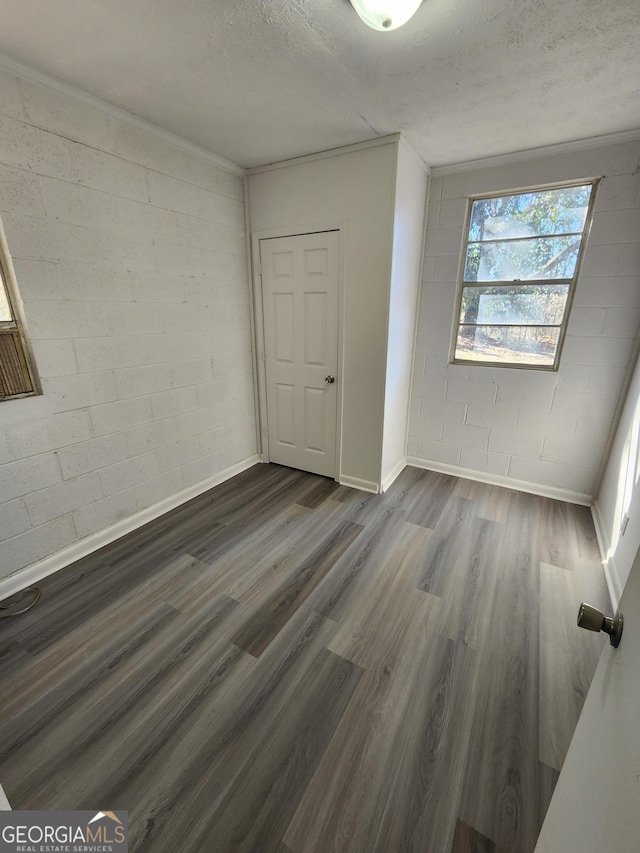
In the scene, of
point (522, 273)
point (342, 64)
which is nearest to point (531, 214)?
point (522, 273)

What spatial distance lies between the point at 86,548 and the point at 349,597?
168 cm

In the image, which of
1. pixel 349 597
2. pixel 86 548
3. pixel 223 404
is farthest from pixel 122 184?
pixel 349 597

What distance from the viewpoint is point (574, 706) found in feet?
4.63

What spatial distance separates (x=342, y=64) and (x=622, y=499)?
9.08ft

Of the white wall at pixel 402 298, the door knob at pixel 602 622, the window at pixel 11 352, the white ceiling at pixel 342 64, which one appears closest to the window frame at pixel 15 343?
the window at pixel 11 352

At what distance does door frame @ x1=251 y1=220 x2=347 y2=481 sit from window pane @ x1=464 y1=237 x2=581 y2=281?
→ 3.59 ft

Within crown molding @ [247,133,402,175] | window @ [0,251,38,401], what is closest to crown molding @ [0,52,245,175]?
crown molding @ [247,133,402,175]

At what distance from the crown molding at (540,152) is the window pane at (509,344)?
46.1 inches

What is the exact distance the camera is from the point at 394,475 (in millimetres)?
3285

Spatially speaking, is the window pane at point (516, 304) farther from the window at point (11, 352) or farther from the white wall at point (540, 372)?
the window at point (11, 352)

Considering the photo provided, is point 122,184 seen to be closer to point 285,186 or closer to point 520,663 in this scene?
point 285,186

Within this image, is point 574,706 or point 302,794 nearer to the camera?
point 302,794

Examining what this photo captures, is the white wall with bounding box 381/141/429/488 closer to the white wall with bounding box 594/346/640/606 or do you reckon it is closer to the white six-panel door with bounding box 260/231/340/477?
the white six-panel door with bounding box 260/231/340/477

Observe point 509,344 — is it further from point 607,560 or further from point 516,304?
point 607,560
